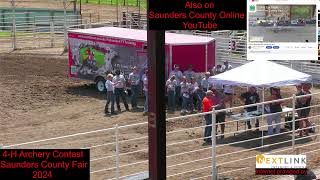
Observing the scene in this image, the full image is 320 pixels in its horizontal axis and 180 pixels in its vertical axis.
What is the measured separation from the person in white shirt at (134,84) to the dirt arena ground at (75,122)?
3.19 feet

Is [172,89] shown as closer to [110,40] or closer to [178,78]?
[178,78]

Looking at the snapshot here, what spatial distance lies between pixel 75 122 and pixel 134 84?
10.5ft

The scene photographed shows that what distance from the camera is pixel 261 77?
17.5 metres

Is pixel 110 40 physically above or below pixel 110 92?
above

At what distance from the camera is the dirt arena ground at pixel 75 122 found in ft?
47.4

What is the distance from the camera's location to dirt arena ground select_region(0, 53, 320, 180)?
14.4m

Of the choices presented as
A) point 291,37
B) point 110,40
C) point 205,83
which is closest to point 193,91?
point 205,83

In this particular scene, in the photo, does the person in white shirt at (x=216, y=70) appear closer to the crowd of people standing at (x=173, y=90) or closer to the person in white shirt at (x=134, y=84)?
the crowd of people standing at (x=173, y=90)

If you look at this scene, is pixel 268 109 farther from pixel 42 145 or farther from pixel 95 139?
pixel 42 145

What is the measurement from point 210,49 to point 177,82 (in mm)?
2731

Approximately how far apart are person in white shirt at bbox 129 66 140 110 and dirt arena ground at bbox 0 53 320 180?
97cm

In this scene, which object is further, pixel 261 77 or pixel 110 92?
pixel 110 92

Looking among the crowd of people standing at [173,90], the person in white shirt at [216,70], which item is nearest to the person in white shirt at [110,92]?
the crowd of people standing at [173,90]

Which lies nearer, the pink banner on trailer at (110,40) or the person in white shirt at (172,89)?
the person in white shirt at (172,89)
